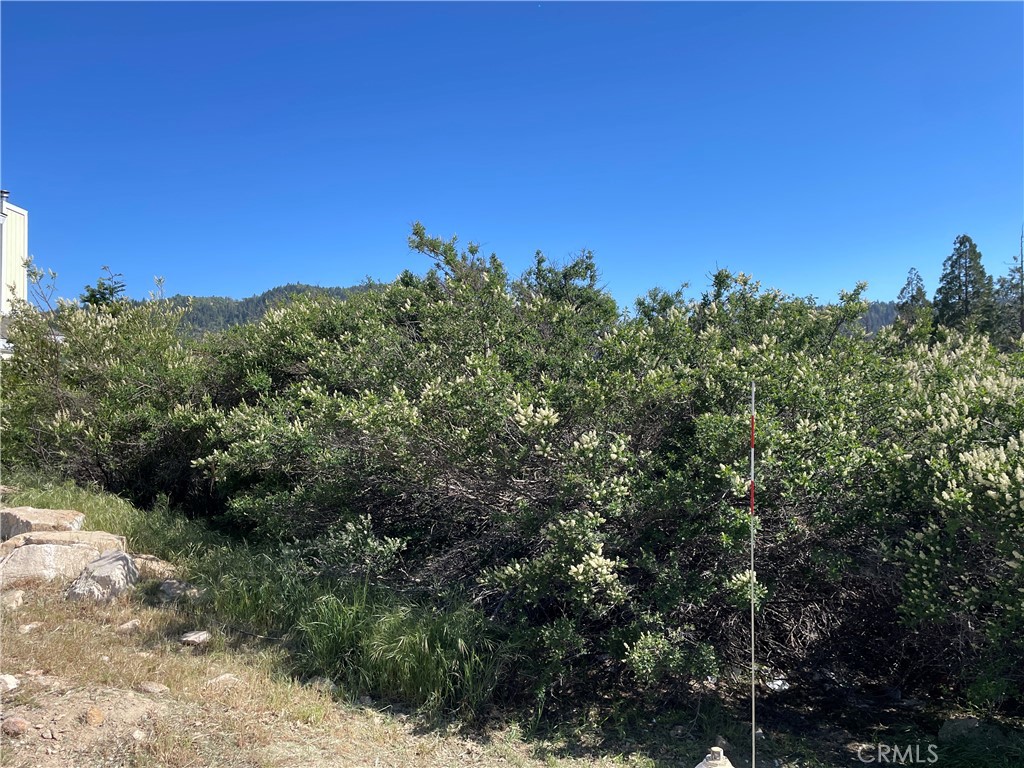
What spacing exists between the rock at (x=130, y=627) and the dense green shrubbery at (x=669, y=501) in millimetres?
1282

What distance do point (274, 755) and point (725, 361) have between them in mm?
3601

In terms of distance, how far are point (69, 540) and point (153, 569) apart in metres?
0.84

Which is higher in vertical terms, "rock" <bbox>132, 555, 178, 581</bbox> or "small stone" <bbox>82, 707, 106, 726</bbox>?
"rock" <bbox>132, 555, 178, 581</bbox>

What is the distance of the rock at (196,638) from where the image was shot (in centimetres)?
470

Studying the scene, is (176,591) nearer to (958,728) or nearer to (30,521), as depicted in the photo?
(30,521)

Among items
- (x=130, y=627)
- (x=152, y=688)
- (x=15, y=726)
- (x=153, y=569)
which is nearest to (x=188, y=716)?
(x=152, y=688)

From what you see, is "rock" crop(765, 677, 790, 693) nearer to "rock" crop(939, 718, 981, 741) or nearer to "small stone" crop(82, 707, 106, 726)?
"rock" crop(939, 718, 981, 741)

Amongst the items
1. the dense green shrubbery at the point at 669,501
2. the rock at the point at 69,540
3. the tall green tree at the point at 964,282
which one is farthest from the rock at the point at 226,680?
the tall green tree at the point at 964,282

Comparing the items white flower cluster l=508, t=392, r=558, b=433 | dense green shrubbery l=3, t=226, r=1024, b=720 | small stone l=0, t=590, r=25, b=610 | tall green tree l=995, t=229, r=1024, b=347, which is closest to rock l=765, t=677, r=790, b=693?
dense green shrubbery l=3, t=226, r=1024, b=720

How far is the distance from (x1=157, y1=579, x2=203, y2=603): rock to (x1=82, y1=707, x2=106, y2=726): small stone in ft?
6.54

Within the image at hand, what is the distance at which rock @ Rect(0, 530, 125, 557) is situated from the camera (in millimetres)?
5828

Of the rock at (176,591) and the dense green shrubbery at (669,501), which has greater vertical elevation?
the dense green shrubbery at (669,501)

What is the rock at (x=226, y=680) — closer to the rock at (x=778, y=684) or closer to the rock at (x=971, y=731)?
the rock at (x=778, y=684)

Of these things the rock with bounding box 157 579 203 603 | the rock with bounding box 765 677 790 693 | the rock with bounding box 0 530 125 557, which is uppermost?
the rock with bounding box 0 530 125 557
